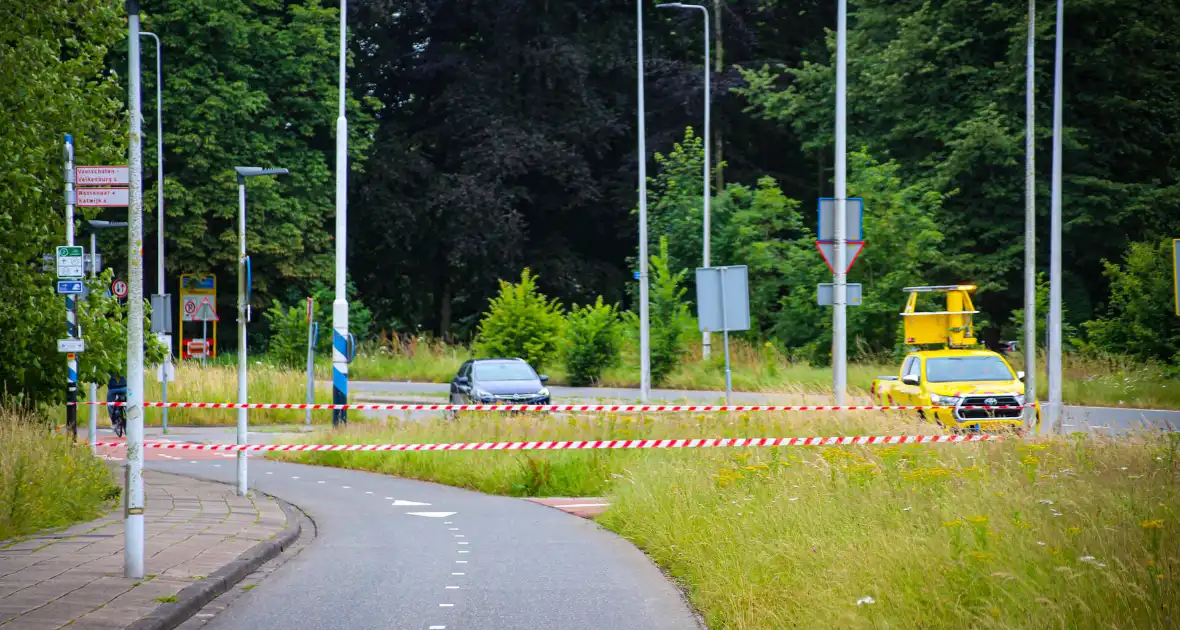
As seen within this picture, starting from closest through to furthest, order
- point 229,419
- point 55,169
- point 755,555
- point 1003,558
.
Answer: point 1003,558 → point 755,555 → point 55,169 → point 229,419

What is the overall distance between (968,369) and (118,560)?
1594 cm

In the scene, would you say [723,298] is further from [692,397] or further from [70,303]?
[692,397]

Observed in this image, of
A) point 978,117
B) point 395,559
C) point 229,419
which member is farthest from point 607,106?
point 395,559

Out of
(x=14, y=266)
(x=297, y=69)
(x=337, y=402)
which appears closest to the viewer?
(x=14, y=266)

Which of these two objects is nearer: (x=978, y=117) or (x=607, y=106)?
(x=978, y=117)

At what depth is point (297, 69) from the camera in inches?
2048

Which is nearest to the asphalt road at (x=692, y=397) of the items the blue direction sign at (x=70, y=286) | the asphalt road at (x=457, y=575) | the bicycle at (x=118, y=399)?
the asphalt road at (x=457, y=575)

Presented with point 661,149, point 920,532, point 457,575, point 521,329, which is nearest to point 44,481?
point 457,575

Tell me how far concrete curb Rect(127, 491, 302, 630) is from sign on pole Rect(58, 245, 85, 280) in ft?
11.1

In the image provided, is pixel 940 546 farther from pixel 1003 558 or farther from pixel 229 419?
pixel 229 419

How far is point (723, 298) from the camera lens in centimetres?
2359

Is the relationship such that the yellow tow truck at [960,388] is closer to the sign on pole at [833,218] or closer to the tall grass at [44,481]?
the sign on pole at [833,218]

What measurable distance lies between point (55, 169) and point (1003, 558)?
50.2 feet

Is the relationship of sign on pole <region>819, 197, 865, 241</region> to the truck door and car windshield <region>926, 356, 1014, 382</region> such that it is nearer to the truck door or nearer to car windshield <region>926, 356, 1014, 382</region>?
the truck door
